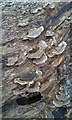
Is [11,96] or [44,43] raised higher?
[44,43]

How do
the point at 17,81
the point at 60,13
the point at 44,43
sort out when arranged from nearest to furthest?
the point at 17,81 → the point at 44,43 → the point at 60,13

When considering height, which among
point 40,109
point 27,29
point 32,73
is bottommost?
point 40,109

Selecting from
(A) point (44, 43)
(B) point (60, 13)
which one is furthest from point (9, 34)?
(B) point (60, 13)

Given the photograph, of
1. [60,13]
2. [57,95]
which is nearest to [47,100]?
[57,95]

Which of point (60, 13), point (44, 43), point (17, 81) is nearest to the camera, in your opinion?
point (17, 81)

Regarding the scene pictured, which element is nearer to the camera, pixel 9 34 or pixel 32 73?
pixel 32 73

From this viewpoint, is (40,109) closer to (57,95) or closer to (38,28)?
(57,95)

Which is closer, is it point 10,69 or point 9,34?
point 10,69

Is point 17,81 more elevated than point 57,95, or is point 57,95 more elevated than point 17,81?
point 17,81

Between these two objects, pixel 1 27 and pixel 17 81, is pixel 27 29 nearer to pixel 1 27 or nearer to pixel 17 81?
pixel 1 27
